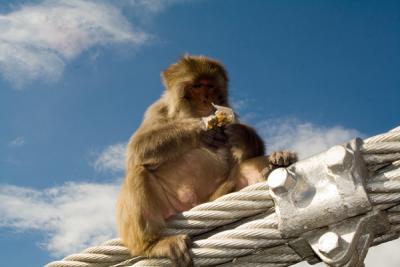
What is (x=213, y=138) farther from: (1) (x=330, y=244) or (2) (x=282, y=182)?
(1) (x=330, y=244)

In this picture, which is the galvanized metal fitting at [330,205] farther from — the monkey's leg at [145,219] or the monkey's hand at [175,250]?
the monkey's leg at [145,219]

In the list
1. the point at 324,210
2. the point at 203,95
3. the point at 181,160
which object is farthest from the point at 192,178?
the point at 324,210

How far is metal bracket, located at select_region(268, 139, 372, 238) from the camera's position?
8.28 feet

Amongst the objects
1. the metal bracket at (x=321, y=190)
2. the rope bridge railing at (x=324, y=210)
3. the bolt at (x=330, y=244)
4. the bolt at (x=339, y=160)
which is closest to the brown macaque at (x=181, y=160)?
the rope bridge railing at (x=324, y=210)

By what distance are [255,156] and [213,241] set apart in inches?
69.7

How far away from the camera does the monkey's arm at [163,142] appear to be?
14.3 ft

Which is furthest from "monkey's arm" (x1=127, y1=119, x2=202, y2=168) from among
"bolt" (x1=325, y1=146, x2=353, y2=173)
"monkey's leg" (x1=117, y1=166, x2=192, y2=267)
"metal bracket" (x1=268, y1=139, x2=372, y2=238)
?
"bolt" (x1=325, y1=146, x2=353, y2=173)

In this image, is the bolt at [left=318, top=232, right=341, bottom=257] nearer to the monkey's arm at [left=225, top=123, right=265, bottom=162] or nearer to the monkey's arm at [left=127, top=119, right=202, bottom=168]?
the monkey's arm at [left=127, top=119, right=202, bottom=168]

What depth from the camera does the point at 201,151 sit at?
14.9 feet

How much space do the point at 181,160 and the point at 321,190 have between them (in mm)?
2017

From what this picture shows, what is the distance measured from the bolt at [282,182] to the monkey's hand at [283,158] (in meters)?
1.25

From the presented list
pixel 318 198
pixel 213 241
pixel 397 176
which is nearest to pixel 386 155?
pixel 397 176

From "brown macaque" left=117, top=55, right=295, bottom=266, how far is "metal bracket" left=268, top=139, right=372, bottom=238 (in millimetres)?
771

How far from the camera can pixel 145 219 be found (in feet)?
12.3
